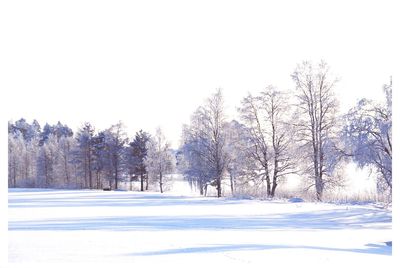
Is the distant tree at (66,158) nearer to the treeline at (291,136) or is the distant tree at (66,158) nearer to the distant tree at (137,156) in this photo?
the distant tree at (137,156)

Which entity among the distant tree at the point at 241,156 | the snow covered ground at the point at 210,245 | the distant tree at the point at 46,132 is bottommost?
the snow covered ground at the point at 210,245

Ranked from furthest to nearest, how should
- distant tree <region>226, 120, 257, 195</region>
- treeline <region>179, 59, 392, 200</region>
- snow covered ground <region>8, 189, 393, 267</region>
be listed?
distant tree <region>226, 120, 257, 195</region> → treeline <region>179, 59, 392, 200</region> → snow covered ground <region>8, 189, 393, 267</region>

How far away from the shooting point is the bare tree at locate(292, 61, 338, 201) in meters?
26.0

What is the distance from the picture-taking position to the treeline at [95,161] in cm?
5228

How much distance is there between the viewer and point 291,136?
2964 cm

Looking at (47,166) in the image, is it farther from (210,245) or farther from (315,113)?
(210,245)

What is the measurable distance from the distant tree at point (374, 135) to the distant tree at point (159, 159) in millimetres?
32931

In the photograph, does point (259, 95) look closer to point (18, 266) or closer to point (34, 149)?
point (18, 266)

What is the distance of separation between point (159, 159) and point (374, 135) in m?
34.8

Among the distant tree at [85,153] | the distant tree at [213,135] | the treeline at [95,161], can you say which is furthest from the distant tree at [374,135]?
the distant tree at [85,153]

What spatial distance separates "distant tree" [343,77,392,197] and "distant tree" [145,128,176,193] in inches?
1297

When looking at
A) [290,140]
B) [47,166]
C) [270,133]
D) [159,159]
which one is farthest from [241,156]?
[47,166]

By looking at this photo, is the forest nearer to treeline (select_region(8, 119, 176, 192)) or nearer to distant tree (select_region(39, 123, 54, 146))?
treeline (select_region(8, 119, 176, 192))

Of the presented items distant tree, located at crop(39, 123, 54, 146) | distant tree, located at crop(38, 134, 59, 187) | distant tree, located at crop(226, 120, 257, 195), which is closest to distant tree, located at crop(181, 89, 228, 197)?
distant tree, located at crop(226, 120, 257, 195)
